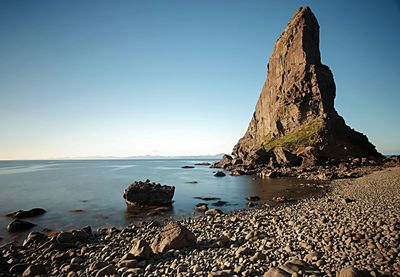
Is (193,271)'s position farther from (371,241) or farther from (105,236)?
(105,236)

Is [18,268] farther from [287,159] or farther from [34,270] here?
[287,159]

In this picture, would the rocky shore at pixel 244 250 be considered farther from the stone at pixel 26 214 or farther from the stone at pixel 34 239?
the stone at pixel 26 214

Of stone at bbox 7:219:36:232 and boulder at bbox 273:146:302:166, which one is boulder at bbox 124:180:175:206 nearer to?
stone at bbox 7:219:36:232

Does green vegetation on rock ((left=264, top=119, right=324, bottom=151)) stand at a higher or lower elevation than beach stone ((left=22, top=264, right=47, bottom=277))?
higher

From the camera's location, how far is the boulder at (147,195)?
26.1 meters

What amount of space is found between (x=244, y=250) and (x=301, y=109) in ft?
332

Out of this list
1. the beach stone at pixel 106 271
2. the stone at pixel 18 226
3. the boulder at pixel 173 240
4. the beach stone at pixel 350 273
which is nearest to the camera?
the beach stone at pixel 350 273

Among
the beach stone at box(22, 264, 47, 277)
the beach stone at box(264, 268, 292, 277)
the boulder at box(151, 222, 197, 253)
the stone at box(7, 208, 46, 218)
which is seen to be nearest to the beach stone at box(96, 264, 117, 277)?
the boulder at box(151, 222, 197, 253)

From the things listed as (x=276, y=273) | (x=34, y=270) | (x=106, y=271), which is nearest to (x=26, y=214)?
(x=34, y=270)

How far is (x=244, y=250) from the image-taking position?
1047cm

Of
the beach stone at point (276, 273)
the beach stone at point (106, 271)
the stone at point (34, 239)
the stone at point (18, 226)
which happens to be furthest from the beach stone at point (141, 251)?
the stone at point (18, 226)

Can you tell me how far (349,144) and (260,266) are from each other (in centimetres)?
7959

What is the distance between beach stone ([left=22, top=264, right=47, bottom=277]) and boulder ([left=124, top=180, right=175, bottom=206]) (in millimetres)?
15185

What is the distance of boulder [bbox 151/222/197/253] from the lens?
37.0ft
